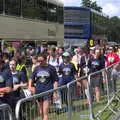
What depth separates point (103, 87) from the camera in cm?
1169

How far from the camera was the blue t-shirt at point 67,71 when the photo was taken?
41.5ft

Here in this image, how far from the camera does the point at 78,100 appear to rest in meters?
8.86

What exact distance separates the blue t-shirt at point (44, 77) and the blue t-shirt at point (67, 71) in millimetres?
2659

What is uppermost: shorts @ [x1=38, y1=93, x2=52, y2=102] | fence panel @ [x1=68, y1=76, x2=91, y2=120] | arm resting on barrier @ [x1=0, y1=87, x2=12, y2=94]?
shorts @ [x1=38, y1=93, x2=52, y2=102]

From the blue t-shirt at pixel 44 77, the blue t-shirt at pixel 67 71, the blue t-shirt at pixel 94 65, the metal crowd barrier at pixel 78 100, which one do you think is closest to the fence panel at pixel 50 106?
the metal crowd barrier at pixel 78 100

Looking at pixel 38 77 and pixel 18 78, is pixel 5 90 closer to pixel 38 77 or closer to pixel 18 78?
pixel 38 77

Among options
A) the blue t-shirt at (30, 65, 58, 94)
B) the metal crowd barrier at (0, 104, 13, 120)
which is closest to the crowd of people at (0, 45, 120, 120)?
the blue t-shirt at (30, 65, 58, 94)

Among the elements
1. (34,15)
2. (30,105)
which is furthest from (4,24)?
(30,105)

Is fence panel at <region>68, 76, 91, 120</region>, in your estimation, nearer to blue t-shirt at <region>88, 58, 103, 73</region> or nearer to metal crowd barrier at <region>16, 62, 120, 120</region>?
metal crowd barrier at <region>16, 62, 120, 120</region>

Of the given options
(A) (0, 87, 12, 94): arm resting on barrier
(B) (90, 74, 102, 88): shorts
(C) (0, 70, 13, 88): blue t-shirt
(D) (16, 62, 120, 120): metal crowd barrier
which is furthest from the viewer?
(B) (90, 74, 102, 88): shorts

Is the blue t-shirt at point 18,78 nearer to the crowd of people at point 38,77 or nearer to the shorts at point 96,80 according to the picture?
the crowd of people at point 38,77

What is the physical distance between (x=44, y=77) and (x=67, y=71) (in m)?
2.83

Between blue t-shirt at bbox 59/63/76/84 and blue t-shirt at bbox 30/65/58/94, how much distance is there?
8.72 feet

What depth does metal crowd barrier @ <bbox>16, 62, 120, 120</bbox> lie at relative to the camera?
6266 mm
